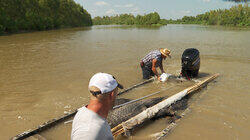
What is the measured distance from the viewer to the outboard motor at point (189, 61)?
6300 mm

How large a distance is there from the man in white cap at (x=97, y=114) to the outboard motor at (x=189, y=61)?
17.1 ft

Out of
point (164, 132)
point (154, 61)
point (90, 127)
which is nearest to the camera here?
point (90, 127)

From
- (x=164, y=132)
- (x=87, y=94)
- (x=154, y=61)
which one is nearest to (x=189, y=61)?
(x=154, y=61)

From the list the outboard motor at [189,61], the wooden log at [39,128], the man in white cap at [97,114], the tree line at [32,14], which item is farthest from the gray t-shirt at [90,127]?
the tree line at [32,14]

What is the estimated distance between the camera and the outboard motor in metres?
6.30

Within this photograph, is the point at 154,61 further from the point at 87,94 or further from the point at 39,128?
the point at 39,128

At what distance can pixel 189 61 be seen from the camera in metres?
6.29

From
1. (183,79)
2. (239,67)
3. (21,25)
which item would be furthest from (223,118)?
(21,25)

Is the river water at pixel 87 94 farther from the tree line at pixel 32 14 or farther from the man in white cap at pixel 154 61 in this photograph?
the tree line at pixel 32 14

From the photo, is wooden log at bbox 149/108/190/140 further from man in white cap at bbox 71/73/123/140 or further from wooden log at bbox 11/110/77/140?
man in white cap at bbox 71/73/123/140

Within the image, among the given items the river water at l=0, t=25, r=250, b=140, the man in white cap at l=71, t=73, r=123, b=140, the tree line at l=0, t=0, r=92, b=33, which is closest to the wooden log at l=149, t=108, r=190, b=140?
the river water at l=0, t=25, r=250, b=140

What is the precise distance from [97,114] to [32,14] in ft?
144

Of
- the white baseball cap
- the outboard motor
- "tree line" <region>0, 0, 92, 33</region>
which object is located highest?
"tree line" <region>0, 0, 92, 33</region>

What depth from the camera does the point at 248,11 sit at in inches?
2783
